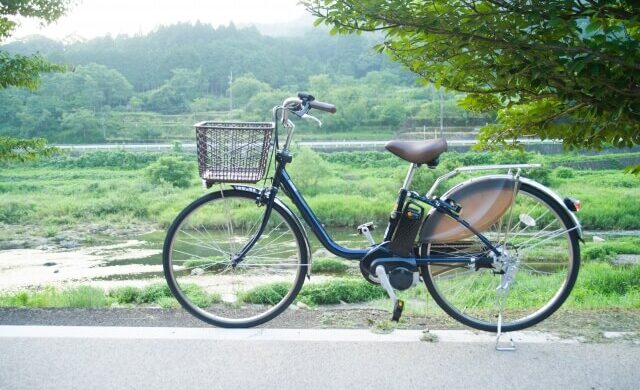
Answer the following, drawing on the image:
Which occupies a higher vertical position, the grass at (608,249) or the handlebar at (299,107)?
the handlebar at (299,107)

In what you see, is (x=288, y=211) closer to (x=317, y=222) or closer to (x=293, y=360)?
(x=317, y=222)

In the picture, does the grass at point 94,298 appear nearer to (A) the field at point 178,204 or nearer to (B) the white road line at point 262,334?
(A) the field at point 178,204

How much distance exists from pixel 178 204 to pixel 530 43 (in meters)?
19.3

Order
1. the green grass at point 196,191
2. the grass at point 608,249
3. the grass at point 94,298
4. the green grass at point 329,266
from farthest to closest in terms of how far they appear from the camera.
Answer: the green grass at point 196,191 < the grass at point 608,249 < the green grass at point 329,266 < the grass at point 94,298

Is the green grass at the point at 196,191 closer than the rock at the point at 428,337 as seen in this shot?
No

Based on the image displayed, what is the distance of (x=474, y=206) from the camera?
2502 millimetres

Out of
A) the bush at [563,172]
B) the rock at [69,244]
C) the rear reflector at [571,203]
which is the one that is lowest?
the rock at [69,244]

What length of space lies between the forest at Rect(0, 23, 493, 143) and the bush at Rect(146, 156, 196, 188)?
2.21m

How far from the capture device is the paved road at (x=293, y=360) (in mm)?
2031

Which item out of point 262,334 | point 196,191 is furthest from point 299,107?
point 196,191

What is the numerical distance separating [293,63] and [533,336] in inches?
919

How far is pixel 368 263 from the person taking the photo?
8.27ft

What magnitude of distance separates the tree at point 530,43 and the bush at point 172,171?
2298cm

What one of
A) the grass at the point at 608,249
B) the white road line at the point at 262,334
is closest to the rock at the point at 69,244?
the grass at the point at 608,249
